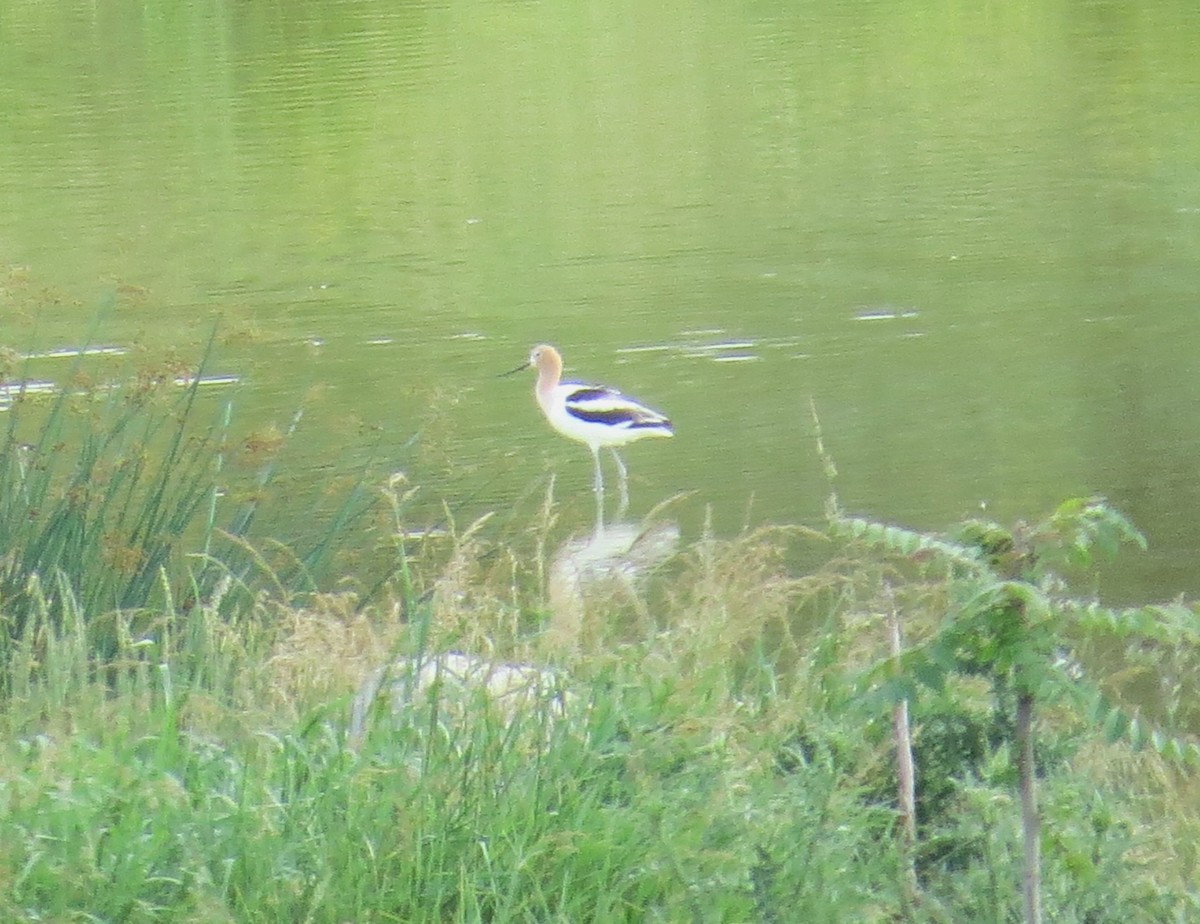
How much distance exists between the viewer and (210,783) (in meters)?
3.74

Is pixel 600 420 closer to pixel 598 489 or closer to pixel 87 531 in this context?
pixel 598 489

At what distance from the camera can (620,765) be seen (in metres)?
3.85

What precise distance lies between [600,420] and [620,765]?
515 centimetres

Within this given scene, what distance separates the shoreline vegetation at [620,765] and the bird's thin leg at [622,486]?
3761mm

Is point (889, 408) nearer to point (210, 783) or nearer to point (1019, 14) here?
point (210, 783)

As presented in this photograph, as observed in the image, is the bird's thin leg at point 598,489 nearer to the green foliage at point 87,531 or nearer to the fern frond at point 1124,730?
the green foliage at point 87,531

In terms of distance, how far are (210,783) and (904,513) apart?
4.56 meters

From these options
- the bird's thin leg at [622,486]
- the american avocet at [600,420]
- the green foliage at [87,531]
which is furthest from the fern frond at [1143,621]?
the american avocet at [600,420]

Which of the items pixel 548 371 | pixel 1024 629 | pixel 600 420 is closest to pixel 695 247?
pixel 548 371

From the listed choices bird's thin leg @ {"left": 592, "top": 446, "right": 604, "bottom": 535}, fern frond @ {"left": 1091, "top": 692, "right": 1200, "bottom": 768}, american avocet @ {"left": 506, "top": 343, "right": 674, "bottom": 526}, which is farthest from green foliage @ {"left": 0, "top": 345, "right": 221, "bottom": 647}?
american avocet @ {"left": 506, "top": 343, "right": 674, "bottom": 526}

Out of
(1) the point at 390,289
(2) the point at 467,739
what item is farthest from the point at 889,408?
(2) the point at 467,739

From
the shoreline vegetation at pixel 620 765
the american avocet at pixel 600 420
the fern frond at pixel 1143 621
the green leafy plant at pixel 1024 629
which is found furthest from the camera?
the american avocet at pixel 600 420

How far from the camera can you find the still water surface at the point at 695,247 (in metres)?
8.75

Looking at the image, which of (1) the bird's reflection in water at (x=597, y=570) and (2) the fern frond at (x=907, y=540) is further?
(1) the bird's reflection in water at (x=597, y=570)
